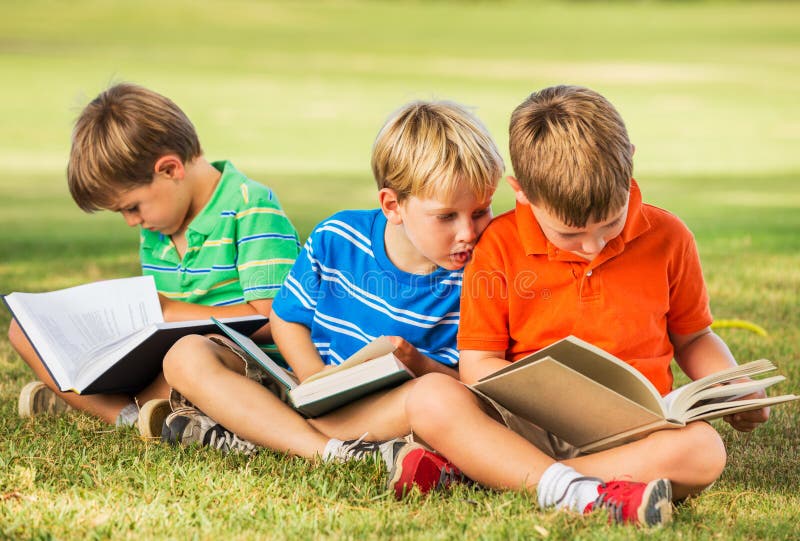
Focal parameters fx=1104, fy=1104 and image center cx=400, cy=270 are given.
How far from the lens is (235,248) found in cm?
391

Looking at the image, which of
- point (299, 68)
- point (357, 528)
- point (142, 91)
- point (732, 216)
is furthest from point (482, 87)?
point (357, 528)

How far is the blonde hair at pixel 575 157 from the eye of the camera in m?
2.90

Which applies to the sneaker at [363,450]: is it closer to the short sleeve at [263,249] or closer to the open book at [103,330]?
the open book at [103,330]

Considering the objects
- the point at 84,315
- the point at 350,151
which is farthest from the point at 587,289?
the point at 350,151

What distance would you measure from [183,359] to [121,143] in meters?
0.91

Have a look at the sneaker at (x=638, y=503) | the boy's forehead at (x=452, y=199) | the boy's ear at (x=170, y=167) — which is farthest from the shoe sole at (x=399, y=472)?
the boy's ear at (x=170, y=167)

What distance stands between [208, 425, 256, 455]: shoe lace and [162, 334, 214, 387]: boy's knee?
0.64ft

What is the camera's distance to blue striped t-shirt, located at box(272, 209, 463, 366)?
3.37m

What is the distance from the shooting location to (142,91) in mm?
4051

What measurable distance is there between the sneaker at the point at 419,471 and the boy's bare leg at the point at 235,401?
37 cm

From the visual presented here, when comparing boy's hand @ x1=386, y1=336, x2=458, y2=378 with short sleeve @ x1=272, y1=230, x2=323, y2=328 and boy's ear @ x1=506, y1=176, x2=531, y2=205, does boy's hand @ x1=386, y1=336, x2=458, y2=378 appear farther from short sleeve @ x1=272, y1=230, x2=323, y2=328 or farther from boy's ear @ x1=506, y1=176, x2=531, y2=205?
boy's ear @ x1=506, y1=176, x2=531, y2=205

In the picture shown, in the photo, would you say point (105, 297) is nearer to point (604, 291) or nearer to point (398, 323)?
point (398, 323)

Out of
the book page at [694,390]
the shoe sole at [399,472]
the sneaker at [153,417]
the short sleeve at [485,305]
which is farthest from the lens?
the sneaker at [153,417]

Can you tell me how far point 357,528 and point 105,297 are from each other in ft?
5.21
